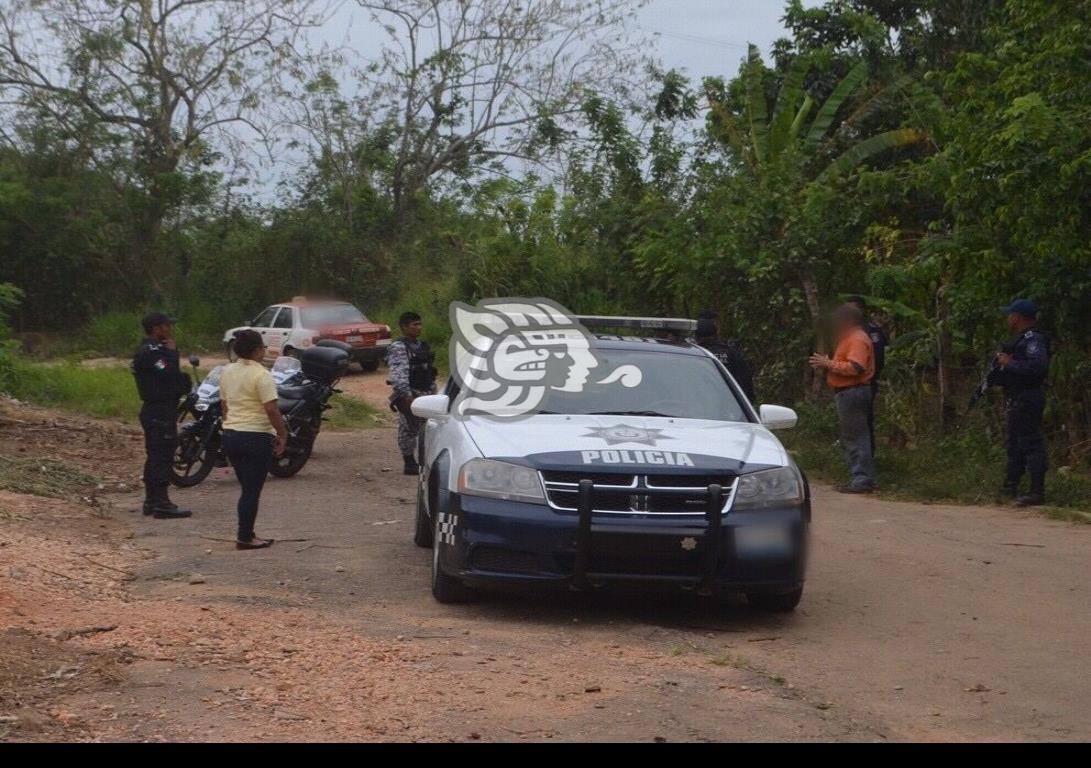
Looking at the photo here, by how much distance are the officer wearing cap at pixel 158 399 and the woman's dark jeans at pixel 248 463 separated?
2.06 metres

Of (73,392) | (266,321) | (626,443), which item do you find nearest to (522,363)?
(626,443)

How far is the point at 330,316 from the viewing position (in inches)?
1222

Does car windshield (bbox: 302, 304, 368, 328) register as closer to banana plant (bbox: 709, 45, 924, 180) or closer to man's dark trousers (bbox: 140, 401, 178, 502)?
banana plant (bbox: 709, 45, 924, 180)

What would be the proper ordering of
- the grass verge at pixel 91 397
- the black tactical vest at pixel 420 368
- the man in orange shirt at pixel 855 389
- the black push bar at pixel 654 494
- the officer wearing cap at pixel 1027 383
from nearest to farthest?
the black push bar at pixel 654 494
the officer wearing cap at pixel 1027 383
the man in orange shirt at pixel 855 389
the black tactical vest at pixel 420 368
the grass verge at pixel 91 397

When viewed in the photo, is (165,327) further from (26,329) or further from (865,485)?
(26,329)

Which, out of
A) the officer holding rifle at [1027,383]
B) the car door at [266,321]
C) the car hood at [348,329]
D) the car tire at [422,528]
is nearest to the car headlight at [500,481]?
the car tire at [422,528]

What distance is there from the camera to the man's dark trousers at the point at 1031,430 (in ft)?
40.1

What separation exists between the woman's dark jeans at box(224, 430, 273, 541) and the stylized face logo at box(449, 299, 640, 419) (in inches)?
57.3

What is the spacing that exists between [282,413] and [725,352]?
4.60 metres

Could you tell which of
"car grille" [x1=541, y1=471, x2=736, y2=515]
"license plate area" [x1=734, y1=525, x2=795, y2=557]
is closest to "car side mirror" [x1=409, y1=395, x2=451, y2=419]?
"car grille" [x1=541, y1=471, x2=736, y2=515]

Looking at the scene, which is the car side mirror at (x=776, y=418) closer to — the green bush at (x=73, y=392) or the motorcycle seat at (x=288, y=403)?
the motorcycle seat at (x=288, y=403)

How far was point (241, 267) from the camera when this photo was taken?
126ft

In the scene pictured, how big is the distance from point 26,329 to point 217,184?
21.1 ft

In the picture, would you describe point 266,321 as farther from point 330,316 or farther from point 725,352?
point 725,352
